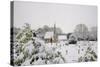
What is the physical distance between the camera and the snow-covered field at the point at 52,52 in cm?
240

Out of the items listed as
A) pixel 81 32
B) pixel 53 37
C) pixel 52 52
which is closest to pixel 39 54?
pixel 52 52

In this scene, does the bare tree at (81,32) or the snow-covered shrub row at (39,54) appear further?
the bare tree at (81,32)

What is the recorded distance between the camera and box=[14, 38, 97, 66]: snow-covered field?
240 cm

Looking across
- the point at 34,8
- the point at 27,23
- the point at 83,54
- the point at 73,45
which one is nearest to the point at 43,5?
the point at 34,8

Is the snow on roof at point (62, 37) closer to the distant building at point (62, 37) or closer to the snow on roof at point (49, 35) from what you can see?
the distant building at point (62, 37)

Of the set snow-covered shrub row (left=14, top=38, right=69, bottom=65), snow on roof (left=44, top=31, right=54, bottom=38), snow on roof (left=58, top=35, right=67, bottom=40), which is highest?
snow on roof (left=44, top=31, right=54, bottom=38)

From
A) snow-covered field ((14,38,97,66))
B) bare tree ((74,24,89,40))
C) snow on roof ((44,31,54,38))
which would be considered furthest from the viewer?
bare tree ((74,24,89,40))

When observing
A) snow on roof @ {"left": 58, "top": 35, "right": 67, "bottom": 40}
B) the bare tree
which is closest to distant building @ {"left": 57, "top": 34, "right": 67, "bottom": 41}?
snow on roof @ {"left": 58, "top": 35, "right": 67, "bottom": 40}

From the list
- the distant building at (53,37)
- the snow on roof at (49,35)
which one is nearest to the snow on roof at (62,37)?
the distant building at (53,37)

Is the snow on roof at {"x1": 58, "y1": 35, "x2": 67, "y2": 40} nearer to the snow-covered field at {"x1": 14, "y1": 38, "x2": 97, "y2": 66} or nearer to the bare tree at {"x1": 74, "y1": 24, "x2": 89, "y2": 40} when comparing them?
the snow-covered field at {"x1": 14, "y1": 38, "x2": 97, "y2": 66}

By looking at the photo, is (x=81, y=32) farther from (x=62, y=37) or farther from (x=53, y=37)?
(x=53, y=37)

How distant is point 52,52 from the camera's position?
2.54m

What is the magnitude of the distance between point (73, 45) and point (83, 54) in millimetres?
198

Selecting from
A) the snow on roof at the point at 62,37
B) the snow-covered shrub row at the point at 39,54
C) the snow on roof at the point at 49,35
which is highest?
the snow on roof at the point at 49,35
